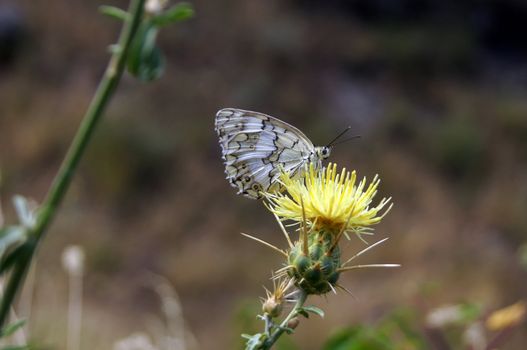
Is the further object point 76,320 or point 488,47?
point 488,47

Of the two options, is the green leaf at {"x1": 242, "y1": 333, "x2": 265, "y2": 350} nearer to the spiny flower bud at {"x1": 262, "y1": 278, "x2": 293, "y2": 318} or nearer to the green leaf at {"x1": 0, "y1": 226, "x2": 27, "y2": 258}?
the spiny flower bud at {"x1": 262, "y1": 278, "x2": 293, "y2": 318}

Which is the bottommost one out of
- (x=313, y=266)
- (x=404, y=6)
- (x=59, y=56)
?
(x=59, y=56)

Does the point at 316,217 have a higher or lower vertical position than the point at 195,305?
higher

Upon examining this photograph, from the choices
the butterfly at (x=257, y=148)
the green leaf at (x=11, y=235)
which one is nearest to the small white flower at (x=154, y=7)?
the butterfly at (x=257, y=148)

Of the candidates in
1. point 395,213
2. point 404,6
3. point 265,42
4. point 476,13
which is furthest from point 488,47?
point 395,213

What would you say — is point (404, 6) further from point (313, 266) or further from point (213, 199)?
point (313, 266)

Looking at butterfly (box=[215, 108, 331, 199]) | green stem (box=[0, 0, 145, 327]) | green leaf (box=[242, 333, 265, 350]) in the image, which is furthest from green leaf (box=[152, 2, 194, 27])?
green leaf (box=[242, 333, 265, 350])

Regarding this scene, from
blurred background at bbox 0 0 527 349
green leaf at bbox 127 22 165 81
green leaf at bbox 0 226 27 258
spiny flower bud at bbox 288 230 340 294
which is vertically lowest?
blurred background at bbox 0 0 527 349
